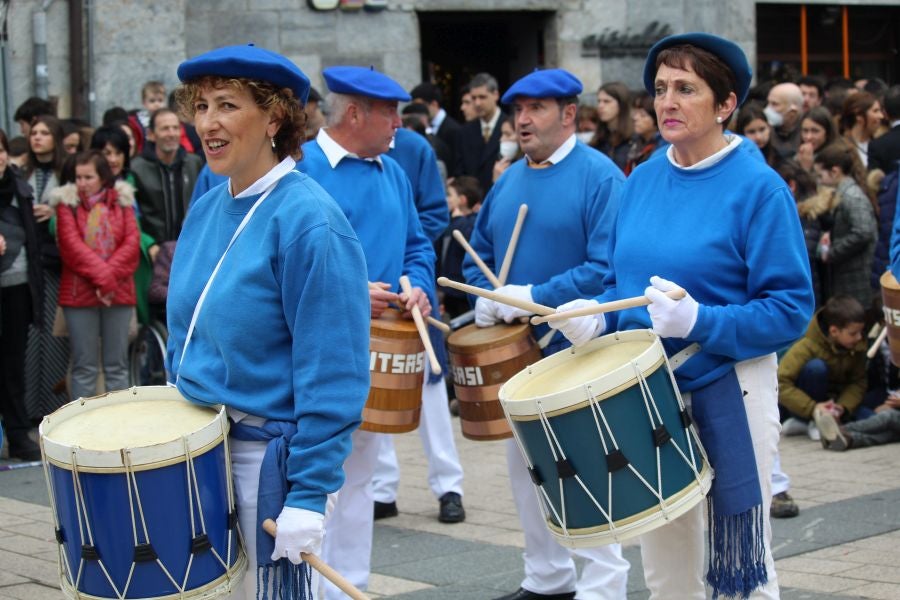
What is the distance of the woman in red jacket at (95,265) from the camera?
9188 millimetres

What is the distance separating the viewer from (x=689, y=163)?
4.40 meters

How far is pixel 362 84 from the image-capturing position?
19.5 ft

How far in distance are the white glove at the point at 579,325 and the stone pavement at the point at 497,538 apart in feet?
5.59

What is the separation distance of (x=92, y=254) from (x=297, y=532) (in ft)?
20.1

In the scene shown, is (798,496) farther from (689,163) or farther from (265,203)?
(265,203)

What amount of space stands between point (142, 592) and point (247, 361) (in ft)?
1.99

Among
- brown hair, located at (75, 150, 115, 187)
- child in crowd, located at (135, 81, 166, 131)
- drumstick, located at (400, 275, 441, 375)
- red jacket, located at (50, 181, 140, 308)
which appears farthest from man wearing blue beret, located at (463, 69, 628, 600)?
child in crowd, located at (135, 81, 166, 131)

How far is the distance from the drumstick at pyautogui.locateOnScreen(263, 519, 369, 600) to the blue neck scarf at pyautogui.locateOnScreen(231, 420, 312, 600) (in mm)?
41

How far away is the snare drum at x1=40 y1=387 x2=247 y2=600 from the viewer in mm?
3354

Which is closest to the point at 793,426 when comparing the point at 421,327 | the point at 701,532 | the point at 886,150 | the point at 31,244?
the point at 886,150

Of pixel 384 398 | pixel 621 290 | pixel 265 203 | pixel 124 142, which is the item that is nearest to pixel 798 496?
pixel 384 398

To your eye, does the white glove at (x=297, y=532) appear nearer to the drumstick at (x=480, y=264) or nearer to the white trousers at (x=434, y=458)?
the drumstick at (x=480, y=264)

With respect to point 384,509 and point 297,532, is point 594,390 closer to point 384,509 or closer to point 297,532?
point 297,532

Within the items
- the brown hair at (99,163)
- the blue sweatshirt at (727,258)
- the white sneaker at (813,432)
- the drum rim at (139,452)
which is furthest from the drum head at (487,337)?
the brown hair at (99,163)
